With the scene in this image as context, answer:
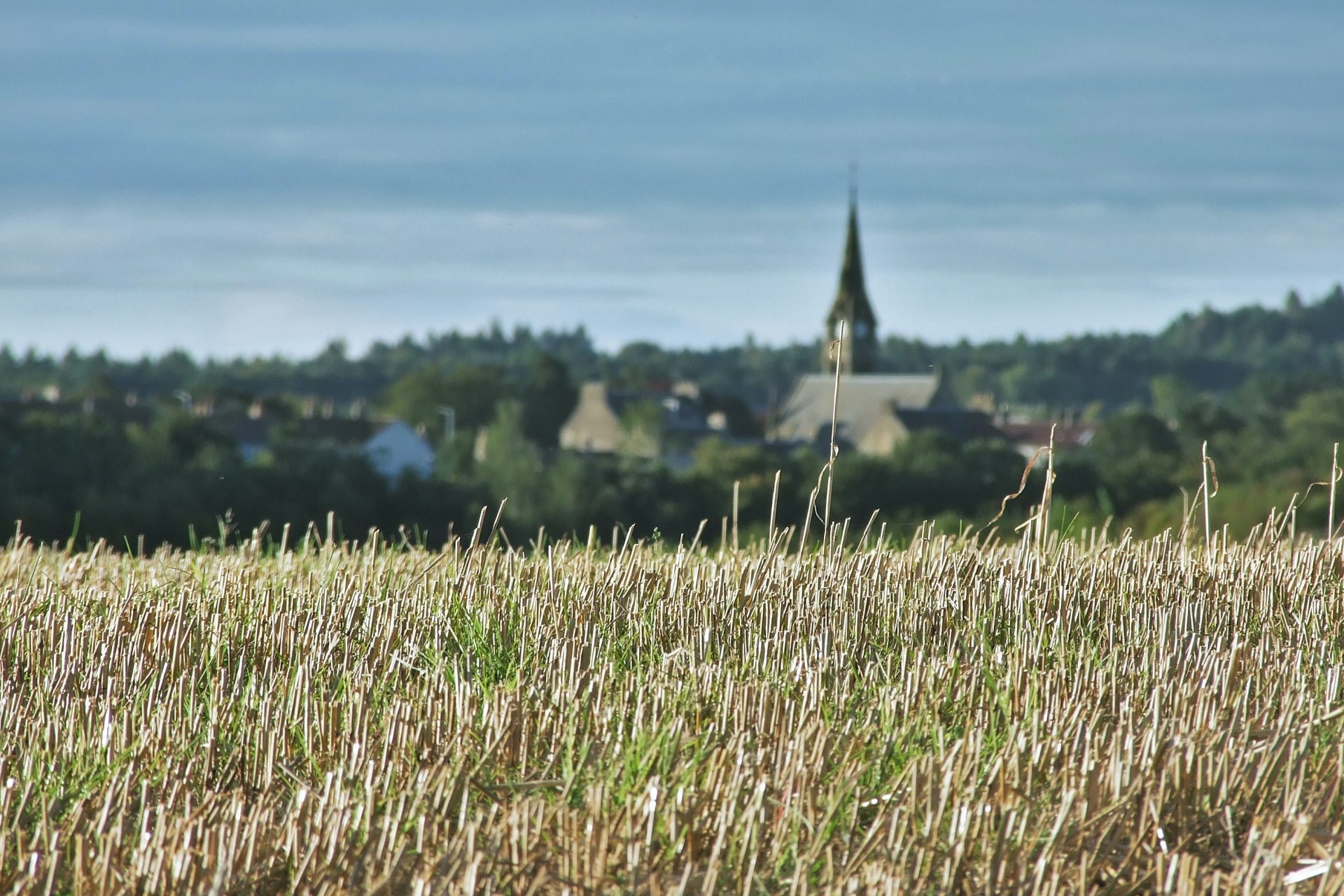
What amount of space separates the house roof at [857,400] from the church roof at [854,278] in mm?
15041

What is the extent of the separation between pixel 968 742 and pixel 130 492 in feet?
139

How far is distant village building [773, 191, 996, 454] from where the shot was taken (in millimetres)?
97875

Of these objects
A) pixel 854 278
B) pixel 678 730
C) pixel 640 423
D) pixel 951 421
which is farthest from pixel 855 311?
pixel 678 730

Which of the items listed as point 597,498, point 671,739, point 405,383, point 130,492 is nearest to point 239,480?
point 130,492

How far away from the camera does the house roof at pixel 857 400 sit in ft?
358

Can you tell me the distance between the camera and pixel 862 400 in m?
113

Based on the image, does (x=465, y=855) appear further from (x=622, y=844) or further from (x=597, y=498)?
(x=597, y=498)

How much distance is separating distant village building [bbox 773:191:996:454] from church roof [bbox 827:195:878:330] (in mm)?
59

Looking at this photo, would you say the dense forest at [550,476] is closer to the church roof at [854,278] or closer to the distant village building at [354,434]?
the distant village building at [354,434]

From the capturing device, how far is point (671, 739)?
166 inches

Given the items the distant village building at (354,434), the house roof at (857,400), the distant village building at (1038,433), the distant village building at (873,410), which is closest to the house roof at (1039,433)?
the distant village building at (1038,433)

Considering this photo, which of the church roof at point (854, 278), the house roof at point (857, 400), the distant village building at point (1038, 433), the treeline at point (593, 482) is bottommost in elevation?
the treeline at point (593, 482)

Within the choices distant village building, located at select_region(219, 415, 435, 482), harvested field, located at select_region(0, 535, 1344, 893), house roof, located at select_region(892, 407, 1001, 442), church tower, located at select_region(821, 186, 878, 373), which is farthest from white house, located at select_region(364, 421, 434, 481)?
harvested field, located at select_region(0, 535, 1344, 893)

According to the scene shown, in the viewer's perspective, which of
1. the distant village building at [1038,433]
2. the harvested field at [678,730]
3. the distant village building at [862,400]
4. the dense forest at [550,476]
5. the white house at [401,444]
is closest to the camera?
the harvested field at [678,730]
